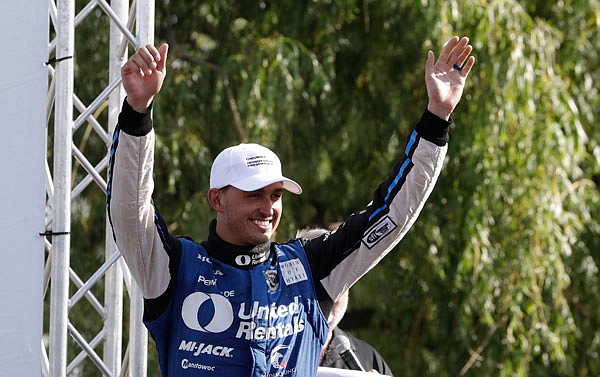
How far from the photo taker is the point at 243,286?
322cm

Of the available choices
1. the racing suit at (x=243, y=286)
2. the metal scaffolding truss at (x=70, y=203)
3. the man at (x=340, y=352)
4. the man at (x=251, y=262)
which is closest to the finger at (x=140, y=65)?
the man at (x=251, y=262)

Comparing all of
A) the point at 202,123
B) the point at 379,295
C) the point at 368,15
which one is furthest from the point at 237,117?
the point at 379,295

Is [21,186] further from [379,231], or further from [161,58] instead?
[379,231]

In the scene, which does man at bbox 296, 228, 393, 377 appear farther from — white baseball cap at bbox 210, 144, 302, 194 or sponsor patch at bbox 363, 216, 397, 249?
white baseball cap at bbox 210, 144, 302, 194

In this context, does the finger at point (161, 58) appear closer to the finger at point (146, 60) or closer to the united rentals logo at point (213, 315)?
the finger at point (146, 60)

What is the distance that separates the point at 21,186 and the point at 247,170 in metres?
0.63

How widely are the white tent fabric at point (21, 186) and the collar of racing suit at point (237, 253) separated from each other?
1.62ft

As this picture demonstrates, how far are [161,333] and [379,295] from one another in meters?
5.06

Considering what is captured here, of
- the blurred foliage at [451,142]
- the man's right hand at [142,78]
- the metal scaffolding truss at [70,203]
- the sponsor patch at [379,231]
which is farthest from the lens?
the blurred foliage at [451,142]

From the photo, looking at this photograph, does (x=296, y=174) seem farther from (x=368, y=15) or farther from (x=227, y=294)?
(x=227, y=294)

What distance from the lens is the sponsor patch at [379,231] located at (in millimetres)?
3273

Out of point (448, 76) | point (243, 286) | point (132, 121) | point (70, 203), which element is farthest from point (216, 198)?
point (448, 76)

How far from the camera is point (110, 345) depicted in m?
4.13

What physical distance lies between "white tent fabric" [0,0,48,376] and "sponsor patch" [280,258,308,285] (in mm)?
696
